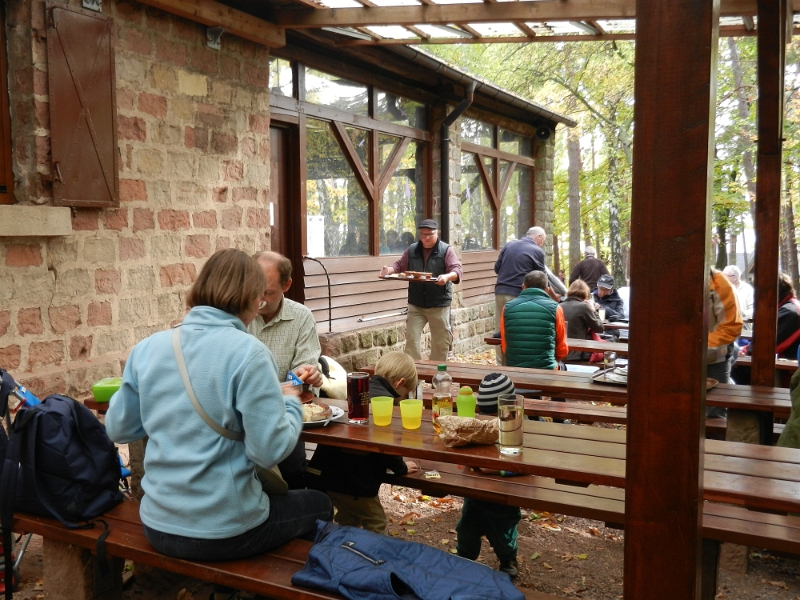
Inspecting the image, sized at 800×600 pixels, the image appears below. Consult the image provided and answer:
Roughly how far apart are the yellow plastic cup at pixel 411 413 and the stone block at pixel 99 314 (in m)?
2.91

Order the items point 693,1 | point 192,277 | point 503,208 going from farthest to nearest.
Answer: point 503,208
point 192,277
point 693,1

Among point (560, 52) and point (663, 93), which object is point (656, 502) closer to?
point (663, 93)

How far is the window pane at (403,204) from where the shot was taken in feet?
33.1

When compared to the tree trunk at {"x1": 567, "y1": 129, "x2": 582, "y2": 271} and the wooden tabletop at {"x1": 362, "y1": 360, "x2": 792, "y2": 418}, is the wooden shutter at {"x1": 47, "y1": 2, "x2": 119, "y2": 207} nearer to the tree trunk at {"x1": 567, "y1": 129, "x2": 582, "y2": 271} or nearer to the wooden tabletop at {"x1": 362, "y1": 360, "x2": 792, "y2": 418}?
the wooden tabletop at {"x1": 362, "y1": 360, "x2": 792, "y2": 418}

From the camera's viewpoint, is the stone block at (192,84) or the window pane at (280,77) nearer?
the stone block at (192,84)

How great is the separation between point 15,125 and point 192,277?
184cm

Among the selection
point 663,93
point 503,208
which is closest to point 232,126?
point 663,93

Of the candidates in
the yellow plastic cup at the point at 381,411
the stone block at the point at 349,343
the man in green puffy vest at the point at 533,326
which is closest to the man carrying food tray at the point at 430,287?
the stone block at the point at 349,343

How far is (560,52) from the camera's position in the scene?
25.3 metres

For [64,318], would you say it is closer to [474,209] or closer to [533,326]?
[533,326]

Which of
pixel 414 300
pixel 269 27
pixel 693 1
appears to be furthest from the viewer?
pixel 414 300

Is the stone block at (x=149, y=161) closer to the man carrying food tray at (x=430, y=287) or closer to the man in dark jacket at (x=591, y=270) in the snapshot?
the man carrying food tray at (x=430, y=287)

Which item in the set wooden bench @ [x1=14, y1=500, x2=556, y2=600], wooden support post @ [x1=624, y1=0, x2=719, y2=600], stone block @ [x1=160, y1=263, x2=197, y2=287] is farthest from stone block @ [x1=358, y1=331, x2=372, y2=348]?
wooden support post @ [x1=624, y1=0, x2=719, y2=600]

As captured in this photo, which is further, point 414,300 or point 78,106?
point 414,300
